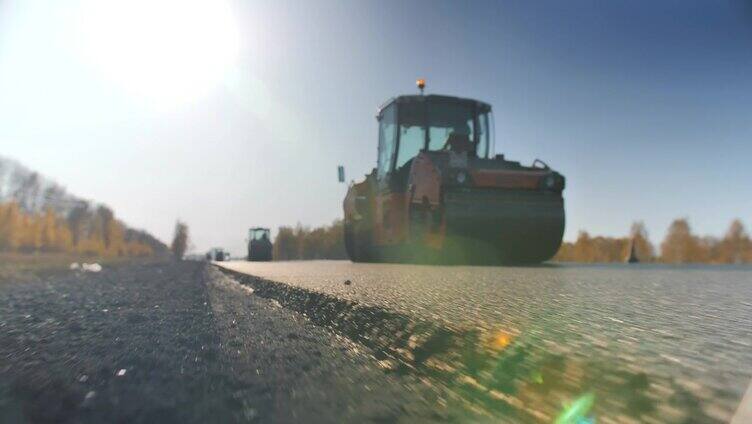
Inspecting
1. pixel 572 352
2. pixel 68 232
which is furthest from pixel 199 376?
pixel 68 232

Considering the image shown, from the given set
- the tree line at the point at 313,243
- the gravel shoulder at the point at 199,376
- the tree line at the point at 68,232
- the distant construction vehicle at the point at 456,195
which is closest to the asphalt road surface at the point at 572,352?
the gravel shoulder at the point at 199,376

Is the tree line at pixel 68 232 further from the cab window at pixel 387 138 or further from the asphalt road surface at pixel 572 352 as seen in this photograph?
the asphalt road surface at pixel 572 352

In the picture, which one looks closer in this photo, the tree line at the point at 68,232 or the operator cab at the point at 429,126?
the operator cab at the point at 429,126

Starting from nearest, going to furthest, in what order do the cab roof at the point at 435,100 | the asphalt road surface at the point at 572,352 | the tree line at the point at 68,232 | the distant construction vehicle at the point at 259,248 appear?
the asphalt road surface at the point at 572,352 < the cab roof at the point at 435,100 < the distant construction vehicle at the point at 259,248 < the tree line at the point at 68,232

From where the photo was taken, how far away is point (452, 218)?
6.68m

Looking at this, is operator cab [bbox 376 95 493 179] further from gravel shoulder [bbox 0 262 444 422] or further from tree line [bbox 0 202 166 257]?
tree line [bbox 0 202 166 257]

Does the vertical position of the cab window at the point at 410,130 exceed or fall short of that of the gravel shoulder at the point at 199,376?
it exceeds it

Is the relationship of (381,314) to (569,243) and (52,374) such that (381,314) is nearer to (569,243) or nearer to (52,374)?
(52,374)

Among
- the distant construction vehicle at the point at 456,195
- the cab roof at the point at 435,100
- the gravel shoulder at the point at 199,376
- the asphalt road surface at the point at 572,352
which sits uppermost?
the cab roof at the point at 435,100

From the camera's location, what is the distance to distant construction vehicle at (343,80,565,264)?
681 cm

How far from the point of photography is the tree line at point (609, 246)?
98.8 feet

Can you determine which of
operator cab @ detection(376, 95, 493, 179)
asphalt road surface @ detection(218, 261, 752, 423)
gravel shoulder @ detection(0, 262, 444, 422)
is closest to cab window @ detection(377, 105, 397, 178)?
operator cab @ detection(376, 95, 493, 179)

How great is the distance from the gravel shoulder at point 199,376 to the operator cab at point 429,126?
739 centimetres

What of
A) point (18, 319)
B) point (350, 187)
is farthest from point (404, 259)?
point (18, 319)
